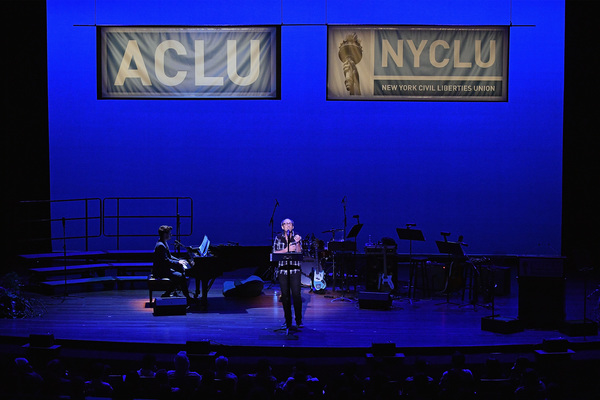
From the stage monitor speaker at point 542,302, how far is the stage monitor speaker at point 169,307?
4.26m

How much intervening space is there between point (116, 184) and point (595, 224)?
9.06 m

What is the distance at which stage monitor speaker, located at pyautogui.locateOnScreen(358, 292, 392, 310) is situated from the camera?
8.94 m

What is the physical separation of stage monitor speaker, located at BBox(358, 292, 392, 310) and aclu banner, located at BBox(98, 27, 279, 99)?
12.9 ft

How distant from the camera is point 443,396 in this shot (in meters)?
4.18

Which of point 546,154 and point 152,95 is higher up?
point 152,95

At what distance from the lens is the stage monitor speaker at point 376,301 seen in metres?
8.94

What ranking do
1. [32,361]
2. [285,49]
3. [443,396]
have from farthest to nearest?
[285,49] → [32,361] → [443,396]

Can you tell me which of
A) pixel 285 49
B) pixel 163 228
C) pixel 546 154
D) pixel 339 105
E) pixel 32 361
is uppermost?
pixel 285 49

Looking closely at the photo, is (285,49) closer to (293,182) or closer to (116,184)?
(293,182)

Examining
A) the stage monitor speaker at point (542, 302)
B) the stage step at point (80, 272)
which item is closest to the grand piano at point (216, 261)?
the stage step at point (80, 272)

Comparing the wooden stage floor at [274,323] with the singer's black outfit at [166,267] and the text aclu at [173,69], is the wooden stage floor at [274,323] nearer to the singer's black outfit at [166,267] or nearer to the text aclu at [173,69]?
the singer's black outfit at [166,267]

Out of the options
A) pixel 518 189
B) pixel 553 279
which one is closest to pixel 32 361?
pixel 553 279

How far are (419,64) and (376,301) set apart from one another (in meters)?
4.28

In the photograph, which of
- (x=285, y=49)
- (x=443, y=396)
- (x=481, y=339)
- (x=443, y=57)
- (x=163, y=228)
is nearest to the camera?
(x=443, y=396)
